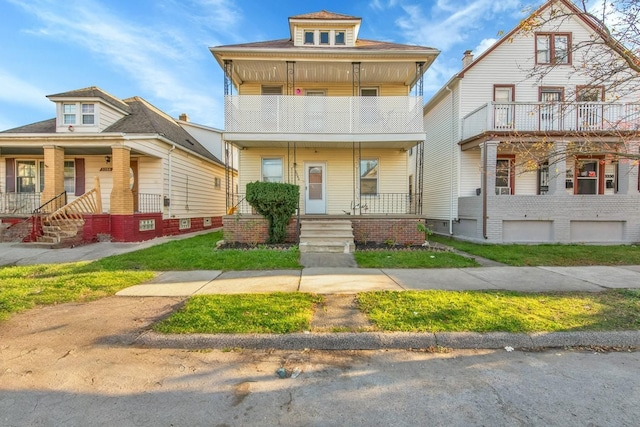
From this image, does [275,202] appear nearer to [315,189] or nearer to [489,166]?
[315,189]

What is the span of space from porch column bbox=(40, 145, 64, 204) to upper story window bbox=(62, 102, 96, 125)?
4.30 feet

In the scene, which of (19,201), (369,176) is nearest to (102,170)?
(19,201)

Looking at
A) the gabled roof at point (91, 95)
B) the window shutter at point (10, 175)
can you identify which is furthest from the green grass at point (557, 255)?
the window shutter at point (10, 175)

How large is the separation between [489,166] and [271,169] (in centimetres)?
849

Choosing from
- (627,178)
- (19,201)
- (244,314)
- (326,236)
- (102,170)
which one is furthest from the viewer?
(19,201)

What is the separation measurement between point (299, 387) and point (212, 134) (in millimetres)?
19868

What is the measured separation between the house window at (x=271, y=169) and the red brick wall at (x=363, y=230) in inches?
116

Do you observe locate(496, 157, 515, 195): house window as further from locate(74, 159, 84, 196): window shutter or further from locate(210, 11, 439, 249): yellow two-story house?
locate(74, 159, 84, 196): window shutter

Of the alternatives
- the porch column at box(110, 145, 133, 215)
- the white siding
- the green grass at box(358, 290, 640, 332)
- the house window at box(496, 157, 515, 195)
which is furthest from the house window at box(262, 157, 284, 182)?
the house window at box(496, 157, 515, 195)

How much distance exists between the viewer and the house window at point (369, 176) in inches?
500

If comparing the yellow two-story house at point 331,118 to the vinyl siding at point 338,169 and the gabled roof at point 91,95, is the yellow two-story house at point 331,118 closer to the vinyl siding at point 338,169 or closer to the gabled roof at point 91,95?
the vinyl siding at point 338,169

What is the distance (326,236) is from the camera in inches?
381

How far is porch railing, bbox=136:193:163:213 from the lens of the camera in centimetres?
1294

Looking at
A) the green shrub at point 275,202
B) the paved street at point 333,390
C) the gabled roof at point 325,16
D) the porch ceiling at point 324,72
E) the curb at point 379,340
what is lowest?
the paved street at point 333,390
